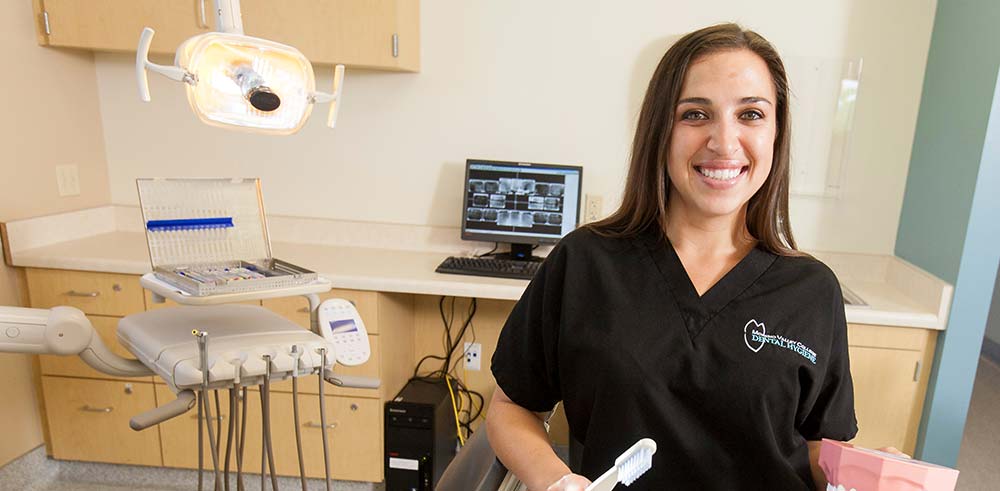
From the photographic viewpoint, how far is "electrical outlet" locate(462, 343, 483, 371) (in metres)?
2.53

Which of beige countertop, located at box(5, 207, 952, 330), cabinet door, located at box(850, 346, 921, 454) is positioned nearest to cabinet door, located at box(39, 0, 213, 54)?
beige countertop, located at box(5, 207, 952, 330)

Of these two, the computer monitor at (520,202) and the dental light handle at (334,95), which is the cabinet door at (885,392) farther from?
the dental light handle at (334,95)

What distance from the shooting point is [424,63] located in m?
2.36

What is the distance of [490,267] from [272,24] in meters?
1.16

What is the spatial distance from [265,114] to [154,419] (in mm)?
529

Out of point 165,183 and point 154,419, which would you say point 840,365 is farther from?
point 165,183

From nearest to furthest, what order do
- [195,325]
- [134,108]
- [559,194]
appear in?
1. [195,325]
2. [559,194]
3. [134,108]

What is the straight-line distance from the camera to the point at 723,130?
2.86ft

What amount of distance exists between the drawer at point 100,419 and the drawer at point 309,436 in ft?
0.25

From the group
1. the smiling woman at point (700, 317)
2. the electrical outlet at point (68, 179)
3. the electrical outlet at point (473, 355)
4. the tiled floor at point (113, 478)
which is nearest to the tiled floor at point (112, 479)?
the tiled floor at point (113, 478)

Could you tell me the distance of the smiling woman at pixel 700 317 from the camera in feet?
2.94

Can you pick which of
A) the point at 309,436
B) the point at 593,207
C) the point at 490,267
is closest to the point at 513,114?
the point at 593,207

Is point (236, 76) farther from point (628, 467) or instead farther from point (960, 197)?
point (960, 197)

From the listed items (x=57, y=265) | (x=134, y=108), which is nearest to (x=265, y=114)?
(x=57, y=265)
